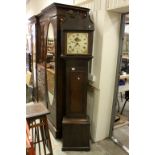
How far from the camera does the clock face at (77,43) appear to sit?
2.45 m

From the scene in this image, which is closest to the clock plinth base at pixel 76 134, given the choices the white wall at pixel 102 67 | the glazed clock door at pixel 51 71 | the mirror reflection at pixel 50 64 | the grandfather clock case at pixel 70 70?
the grandfather clock case at pixel 70 70

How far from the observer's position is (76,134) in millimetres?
2574

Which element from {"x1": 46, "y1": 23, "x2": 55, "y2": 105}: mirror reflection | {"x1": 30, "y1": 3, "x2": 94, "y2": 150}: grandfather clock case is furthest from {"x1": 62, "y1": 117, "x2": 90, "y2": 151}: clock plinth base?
{"x1": 46, "y1": 23, "x2": 55, "y2": 105}: mirror reflection

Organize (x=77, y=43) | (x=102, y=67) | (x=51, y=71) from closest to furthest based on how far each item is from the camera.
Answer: (x=77, y=43), (x=102, y=67), (x=51, y=71)

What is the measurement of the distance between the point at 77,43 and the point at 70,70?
371 mm

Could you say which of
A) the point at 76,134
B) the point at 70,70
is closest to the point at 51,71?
the point at 70,70

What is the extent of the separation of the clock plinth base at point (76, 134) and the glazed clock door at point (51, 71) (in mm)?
376

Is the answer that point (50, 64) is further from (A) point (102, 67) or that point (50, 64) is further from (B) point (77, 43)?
(A) point (102, 67)

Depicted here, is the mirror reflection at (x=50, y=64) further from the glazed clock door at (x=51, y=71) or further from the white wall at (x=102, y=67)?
the white wall at (x=102, y=67)

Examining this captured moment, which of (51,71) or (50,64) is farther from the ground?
(50,64)

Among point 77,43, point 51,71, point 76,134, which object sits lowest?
point 76,134
